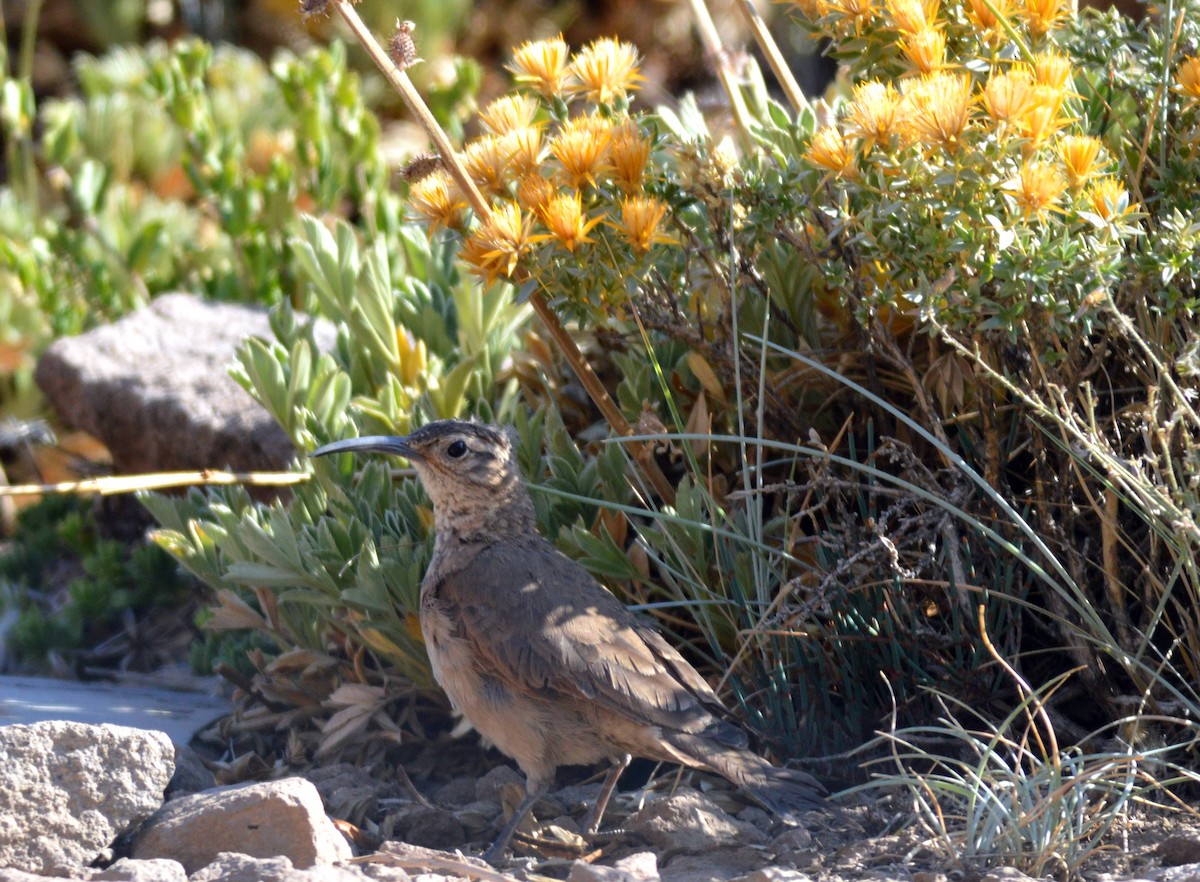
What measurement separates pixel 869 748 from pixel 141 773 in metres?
1.69

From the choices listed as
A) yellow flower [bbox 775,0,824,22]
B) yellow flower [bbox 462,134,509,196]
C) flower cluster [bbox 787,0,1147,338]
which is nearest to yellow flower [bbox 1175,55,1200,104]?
flower cluster [bbox 787,0,1147,338]

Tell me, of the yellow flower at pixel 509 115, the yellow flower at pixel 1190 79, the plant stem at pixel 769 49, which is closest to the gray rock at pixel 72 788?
the yellow flower at pixel 509 115

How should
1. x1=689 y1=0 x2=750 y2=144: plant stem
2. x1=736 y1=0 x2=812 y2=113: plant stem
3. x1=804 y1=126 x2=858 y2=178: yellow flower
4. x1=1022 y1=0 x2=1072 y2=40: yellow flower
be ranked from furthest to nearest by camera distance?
x1=689 y1=0 x2=750 y2=144: plant stem
x1=736 y1=0 x2=812 y2=113: plant stem
x1=1022 y1=0 x2=1072 y2=40: yellow flower
x1=804 y1=126 x2=858 y2=178: yellow flower

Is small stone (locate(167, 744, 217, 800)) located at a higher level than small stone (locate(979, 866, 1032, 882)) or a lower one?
higher

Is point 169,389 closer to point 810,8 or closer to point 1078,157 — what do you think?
point 810,8

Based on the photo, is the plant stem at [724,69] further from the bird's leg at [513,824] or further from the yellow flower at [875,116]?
the bird's leg at [513,824]

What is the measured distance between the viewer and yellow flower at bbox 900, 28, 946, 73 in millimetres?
3031

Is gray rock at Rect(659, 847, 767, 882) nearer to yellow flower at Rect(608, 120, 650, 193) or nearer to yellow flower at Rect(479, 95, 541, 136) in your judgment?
yellow flower at Rect(608, 120, 650, 193)

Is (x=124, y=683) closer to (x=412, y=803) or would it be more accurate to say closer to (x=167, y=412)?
(x=167, y=412)

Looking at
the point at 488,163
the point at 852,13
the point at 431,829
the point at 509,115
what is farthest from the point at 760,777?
the point at 852,13

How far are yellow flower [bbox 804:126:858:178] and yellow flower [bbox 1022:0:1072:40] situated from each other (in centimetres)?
55

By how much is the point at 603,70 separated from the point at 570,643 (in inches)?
57.9

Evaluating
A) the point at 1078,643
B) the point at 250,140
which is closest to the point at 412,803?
the point at 1078,643

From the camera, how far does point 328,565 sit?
3.71 metres
